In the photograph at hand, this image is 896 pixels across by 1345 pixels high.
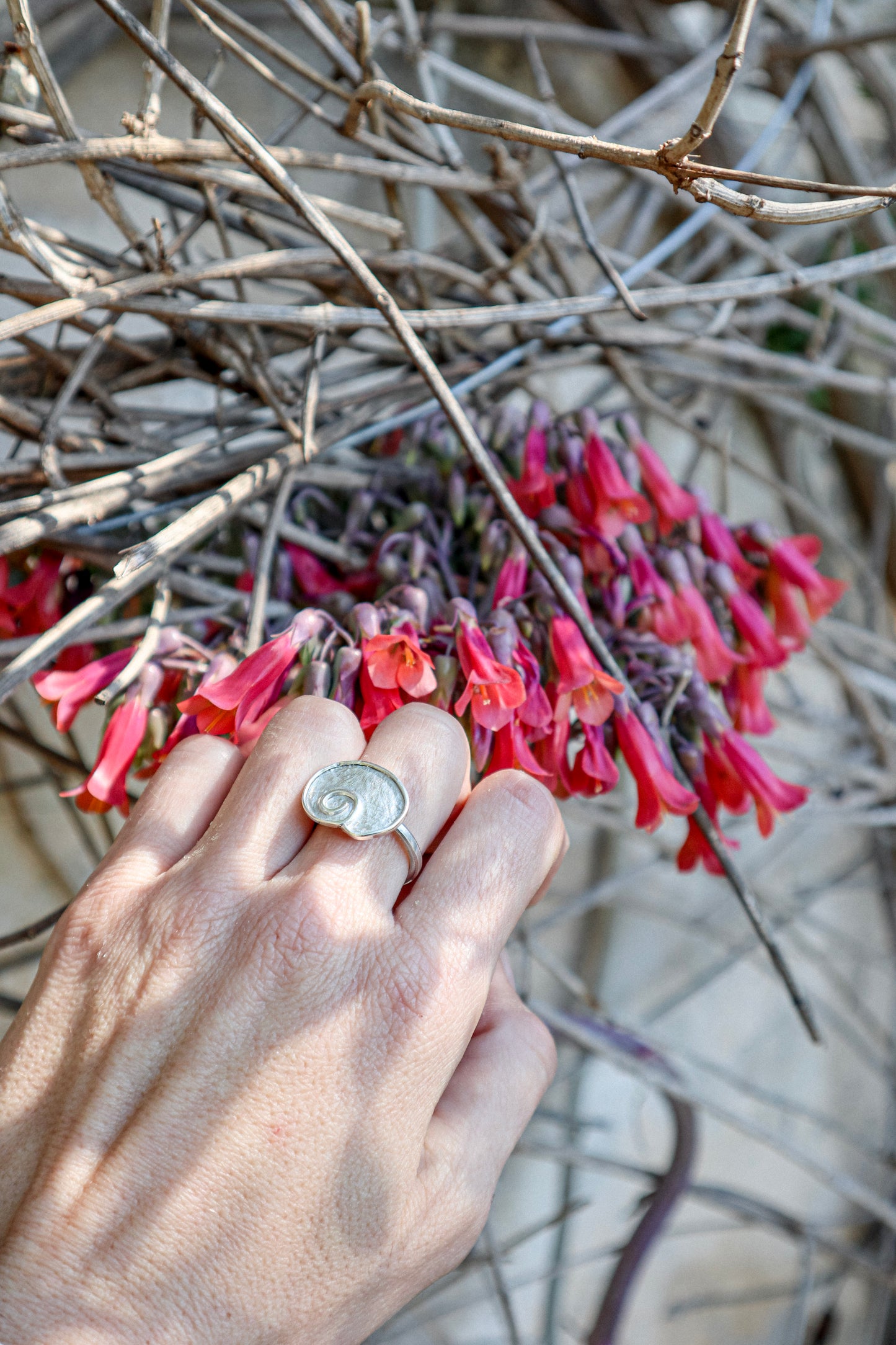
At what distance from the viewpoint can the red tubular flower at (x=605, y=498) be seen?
0.52 metres

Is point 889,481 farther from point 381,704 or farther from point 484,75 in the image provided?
point 381,704

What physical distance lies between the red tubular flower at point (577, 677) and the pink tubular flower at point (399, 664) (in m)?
0.07

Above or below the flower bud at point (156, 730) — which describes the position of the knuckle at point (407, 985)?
below

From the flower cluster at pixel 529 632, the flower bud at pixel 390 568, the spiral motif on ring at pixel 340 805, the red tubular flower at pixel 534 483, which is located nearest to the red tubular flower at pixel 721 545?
the flower cluster at pixel 529 632

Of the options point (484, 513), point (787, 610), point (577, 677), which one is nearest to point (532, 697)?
point (577, 677)

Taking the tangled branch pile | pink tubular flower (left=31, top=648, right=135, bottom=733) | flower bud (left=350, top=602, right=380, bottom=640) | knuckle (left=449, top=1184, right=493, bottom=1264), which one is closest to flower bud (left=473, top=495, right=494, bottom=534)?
the tangled branch pile

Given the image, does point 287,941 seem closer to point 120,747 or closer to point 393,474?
point 120,747

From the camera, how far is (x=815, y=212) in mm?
275

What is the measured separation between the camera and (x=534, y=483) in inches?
20.8

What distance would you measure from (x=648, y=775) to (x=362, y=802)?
0.16 meters

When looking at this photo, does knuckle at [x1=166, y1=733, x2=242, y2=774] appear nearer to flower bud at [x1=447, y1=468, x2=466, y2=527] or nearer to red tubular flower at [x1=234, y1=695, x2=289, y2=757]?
red tubular flower at [x1=234, y1=695, x2=289, y2=757]

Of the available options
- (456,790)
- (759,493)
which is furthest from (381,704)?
(759,493)

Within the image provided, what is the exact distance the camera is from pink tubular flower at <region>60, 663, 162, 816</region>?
44 cm

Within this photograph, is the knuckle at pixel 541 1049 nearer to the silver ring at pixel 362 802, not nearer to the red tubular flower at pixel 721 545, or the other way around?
the silver ring at pixel 362 802
